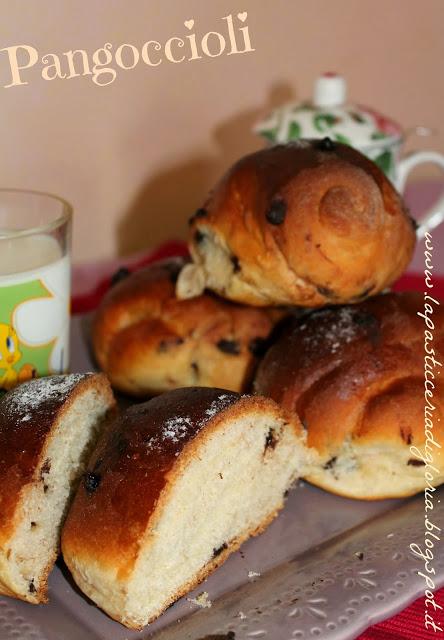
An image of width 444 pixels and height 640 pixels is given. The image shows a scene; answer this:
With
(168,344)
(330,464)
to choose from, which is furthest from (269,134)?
(330,464)

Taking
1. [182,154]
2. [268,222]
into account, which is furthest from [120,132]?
[268,222]

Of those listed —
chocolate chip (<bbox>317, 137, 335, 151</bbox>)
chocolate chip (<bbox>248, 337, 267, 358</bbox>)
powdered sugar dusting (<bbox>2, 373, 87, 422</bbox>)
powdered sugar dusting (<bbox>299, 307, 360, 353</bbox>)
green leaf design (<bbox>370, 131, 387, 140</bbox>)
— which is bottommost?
chocolate chip (<bbox>248, 337, 267, 358</bbox>)

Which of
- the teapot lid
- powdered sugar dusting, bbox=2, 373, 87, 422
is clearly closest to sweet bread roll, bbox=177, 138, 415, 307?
powdered sugar dusting, bbox=2, 373, 87, 422

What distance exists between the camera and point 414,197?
2.88 m

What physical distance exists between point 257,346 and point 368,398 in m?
0.30

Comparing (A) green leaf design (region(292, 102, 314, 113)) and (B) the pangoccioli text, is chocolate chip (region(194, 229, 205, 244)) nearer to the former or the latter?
(A) green leaf design (region(292, 102, 314, 113))

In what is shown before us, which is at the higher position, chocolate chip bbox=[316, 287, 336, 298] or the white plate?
chocolate chip bbox=[316, 287, 336, 298]

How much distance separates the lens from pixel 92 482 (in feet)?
3.86

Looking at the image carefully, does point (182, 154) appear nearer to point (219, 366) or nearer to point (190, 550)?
point (219, 366)

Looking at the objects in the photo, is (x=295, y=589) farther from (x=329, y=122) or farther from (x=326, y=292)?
(x=329, y=122)

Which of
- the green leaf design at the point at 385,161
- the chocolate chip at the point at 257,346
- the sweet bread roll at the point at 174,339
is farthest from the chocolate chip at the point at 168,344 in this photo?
the green leaf design at the point at 385,161

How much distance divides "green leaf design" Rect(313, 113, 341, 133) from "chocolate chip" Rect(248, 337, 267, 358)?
0.61 metres

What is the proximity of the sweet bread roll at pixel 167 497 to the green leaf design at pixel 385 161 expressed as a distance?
0.89 m

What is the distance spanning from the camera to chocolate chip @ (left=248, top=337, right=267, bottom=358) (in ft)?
5.30
